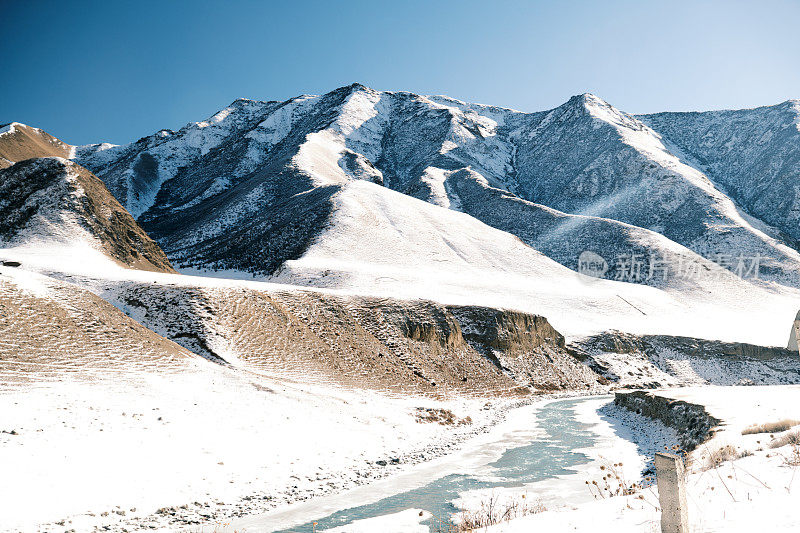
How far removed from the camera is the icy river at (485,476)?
13328 millimetres

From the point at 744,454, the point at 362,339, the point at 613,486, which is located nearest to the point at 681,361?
the point at 362,339

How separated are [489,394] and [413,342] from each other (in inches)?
326

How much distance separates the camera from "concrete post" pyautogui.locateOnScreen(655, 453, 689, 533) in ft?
19.7

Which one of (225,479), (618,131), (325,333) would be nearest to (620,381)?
(325,333)

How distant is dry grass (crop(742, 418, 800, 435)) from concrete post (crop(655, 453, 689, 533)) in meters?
11.8

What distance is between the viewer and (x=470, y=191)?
137 metres

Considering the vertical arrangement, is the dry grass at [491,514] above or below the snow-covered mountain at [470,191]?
below

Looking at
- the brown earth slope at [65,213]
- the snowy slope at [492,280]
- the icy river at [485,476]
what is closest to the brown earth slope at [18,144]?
the brown earth slope at [65,213]

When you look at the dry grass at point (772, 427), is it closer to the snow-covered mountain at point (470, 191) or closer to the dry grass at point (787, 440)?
the dry grass at point (787, 440)

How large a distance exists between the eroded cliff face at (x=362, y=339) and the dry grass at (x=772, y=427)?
861 inches

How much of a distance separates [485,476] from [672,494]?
12.6 meters

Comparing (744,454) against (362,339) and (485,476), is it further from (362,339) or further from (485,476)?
(362,339)

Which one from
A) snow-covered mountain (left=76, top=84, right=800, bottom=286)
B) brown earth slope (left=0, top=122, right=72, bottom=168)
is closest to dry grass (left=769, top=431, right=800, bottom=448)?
snow-covered mountain (left=76, top=84, right=800, bottom=286)

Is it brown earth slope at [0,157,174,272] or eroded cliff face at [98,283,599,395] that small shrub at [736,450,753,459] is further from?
brown earth slope at [0,157,174,272]
